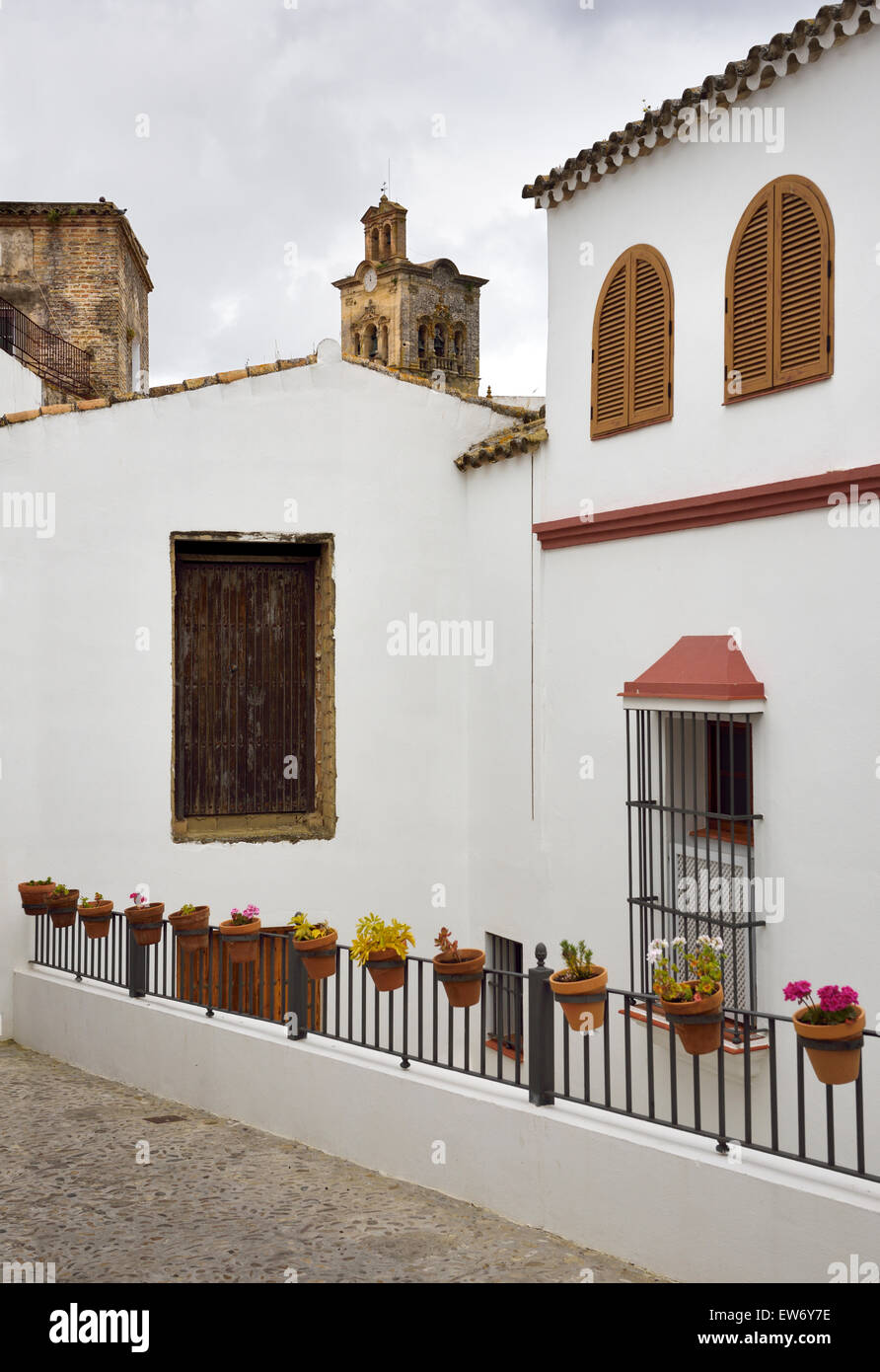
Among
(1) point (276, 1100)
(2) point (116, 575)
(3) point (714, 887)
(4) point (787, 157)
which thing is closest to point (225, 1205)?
(1) point (276, 1100)

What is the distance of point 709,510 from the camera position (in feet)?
27.9

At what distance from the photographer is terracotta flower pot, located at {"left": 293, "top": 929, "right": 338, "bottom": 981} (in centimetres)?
780

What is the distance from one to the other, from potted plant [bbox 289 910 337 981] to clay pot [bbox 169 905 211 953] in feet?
5.52

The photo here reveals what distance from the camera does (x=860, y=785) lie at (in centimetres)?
735

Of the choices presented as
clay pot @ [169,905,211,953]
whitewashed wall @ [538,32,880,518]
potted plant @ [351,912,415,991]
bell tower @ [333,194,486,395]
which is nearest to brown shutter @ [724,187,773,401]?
whitewashed wall @ [538,32,880,518]

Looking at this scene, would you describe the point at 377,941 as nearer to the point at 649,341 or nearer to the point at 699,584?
the point at 699,584

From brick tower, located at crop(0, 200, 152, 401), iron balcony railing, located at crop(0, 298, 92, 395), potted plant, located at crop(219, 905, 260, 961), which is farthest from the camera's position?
brick tower, located at crop(0, 200, 152, 401)

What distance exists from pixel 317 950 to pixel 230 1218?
1.98 metres

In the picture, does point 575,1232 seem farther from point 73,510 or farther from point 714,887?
point 73,510

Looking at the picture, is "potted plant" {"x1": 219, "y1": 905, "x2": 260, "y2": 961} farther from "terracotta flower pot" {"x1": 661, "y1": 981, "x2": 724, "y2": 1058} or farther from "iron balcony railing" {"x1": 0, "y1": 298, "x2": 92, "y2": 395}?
"iron balcony railing" {"x1": 0, "y1": 298, "x2": 92, "y2": 395}

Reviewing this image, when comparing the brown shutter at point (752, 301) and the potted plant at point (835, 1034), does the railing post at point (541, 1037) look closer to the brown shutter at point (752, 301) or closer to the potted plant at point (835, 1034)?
the potted plant at point (835, 1034)

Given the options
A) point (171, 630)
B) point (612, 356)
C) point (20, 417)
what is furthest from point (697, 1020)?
point (20, 417)

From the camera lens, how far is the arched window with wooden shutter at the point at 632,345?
8.99 metres

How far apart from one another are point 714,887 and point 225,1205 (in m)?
3.80
